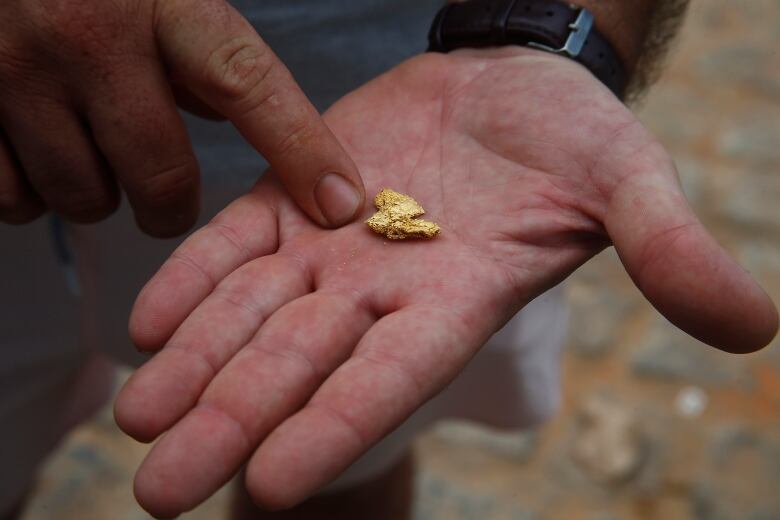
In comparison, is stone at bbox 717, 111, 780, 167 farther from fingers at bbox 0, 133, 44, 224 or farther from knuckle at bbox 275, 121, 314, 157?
fingers at bbox 0, 133, 44, 224

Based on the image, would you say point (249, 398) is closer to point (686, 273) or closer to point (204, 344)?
point (204, 344)

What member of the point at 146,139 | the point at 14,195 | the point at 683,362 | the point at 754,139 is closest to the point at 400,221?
the point at 146,139

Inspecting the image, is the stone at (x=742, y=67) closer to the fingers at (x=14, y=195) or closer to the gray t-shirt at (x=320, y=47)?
the gray t-shirt at (x=320, y=47)

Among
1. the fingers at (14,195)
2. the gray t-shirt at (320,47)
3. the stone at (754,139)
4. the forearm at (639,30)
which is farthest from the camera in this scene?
the stone at (754,139)

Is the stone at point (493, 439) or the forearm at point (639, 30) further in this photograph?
the stone at point (493, 439)

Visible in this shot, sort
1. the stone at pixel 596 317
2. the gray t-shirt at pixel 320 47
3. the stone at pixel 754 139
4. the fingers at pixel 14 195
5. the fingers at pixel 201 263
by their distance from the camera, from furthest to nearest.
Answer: the stone at pixel 754 139 < the stone at pixel 596 317 < the gray t-shirt at pixel 320 47 < the fingers at pixel 14 195 < the fingers at pixel 201 263

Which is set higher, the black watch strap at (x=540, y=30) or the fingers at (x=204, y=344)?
the black watch strap at (x=540, y=30)

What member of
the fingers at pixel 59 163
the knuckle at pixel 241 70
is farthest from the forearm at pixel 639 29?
the fingers at pixel 59 163
